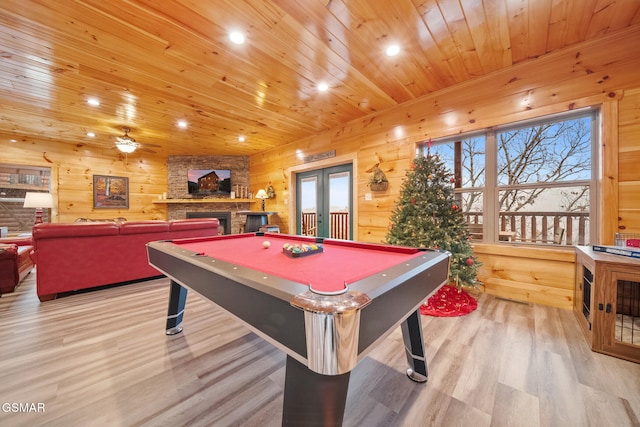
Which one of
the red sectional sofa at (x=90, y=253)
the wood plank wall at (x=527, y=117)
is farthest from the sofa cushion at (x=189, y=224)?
the wood plank wall at (x=527, y=117)

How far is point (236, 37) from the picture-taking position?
7.22 ft

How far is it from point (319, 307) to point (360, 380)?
1198mm

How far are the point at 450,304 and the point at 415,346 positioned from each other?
1359 millimetres

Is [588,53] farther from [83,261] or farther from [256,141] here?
[83,261]

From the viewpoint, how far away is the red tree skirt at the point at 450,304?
2408 millimetres

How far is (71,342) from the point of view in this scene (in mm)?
1860

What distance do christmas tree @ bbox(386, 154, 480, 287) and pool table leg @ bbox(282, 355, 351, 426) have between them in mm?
2193

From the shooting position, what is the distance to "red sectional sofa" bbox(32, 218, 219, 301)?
8.85 ft

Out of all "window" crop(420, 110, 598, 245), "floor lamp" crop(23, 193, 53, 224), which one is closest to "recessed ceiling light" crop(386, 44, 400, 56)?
"window" crop(420, 110, 598, 245)

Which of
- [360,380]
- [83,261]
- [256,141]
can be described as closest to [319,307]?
[360,380]

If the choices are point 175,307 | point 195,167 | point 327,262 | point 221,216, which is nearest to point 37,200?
point 195,167

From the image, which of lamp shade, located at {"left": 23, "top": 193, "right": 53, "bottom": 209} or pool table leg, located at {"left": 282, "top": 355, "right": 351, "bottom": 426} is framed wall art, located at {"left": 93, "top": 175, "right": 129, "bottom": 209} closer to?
lamp shade, located at {"left": 23, "top": 193, "right": 53, "bottom": 209}

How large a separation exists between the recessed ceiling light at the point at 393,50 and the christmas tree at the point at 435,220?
1.14 meters

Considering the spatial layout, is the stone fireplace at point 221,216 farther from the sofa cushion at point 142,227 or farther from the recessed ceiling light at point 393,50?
the recessed ceiling light at point 393,50
